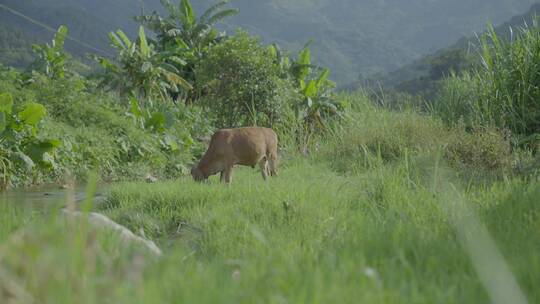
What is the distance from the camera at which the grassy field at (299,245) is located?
69.6 inches

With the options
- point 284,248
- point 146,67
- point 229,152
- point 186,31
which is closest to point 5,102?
point 229,152

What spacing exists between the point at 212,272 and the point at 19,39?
117 metres

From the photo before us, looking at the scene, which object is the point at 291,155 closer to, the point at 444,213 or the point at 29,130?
the point at 29,130

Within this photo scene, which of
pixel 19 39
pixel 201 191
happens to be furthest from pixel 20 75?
pixel 19 39

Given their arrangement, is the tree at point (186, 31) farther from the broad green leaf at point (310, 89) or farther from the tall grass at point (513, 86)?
the tall grass at point (513, 86)

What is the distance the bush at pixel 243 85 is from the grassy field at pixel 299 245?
Answer: 9.57 m

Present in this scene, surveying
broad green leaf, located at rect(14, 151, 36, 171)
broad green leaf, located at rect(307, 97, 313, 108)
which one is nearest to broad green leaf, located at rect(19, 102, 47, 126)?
broad green leaf, located at rect(14, 151, 36, 171)

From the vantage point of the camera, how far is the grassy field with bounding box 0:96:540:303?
69.6 inches

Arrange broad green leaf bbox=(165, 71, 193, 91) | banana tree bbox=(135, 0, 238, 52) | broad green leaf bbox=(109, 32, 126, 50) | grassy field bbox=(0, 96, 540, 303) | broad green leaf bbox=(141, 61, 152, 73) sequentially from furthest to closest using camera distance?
banana tree bbox=(135, 0, 238, 52), broad green leaf bbox=(165, 71, 193, 91), broad green leaf bbox=(109, 32, 126, 50), broad green leaf bbox=(141, 61, 152, 73), grassy field bbox=(0, 96, 540, 303)

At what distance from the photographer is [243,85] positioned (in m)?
17.7

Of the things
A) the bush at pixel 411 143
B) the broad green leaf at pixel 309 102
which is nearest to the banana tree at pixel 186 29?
the broad green leaf at pixel 309 102

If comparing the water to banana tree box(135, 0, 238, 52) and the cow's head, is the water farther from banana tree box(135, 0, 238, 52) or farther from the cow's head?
banana tree box(135, 0, 238, 52)

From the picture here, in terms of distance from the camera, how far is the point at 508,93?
31.6 ft

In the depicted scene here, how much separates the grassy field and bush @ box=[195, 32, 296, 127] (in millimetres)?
9573
